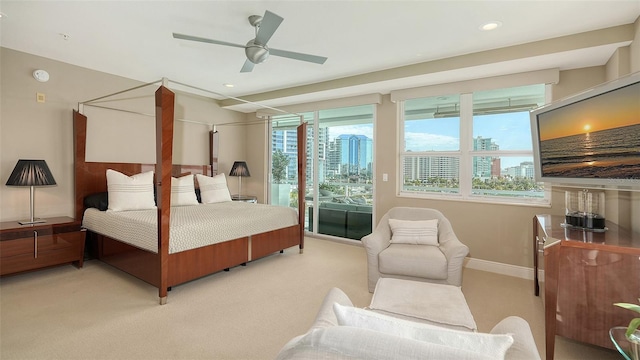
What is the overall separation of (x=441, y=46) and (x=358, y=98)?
A: 1695 mm

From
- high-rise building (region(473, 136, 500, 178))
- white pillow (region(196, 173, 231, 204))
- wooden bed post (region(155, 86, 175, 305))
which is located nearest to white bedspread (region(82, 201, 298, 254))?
wooden bed post (region(155, 86, 175, 305))

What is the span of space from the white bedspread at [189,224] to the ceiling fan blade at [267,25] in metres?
1.94

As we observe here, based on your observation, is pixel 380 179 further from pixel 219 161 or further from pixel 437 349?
pixel 437 349

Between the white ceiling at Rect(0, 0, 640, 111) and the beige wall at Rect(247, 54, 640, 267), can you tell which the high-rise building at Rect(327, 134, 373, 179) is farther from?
the white ceiling at Rect(0, 0, 640, 111)

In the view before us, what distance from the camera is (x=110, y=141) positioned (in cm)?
421

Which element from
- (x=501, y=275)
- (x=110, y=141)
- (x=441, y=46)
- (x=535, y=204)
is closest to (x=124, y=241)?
(x=110, y=141)

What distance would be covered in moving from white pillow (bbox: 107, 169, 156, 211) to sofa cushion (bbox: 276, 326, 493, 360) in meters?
3.67

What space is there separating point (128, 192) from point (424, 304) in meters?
3.68

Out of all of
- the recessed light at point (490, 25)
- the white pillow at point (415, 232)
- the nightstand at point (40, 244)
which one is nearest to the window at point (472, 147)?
the white pillow at point (415, 232)

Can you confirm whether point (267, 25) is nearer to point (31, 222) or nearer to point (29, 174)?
point (29, 174)

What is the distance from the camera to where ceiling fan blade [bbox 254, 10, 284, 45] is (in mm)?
2113

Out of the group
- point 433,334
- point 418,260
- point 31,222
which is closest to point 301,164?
point 418,260

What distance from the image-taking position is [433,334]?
0.93 meters

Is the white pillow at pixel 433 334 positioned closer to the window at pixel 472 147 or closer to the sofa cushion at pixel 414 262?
the sofa cushion at pixel 414 262
